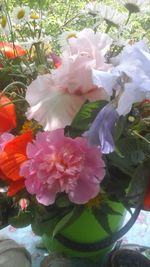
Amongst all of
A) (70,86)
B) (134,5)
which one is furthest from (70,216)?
(134,5)

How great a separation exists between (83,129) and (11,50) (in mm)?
181

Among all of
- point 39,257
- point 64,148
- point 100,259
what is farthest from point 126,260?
point 64,148

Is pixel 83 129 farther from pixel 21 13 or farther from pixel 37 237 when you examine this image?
pixel 37 237

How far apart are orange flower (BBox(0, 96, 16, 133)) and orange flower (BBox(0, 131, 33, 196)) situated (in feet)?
0.10

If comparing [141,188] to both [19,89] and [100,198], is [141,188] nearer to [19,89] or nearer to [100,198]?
[100,198]

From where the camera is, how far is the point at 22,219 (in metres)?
0.48

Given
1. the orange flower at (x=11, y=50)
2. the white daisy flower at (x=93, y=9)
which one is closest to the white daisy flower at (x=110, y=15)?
the white daisy flower at (x=93, y=9)

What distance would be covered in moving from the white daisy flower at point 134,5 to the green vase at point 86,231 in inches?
9.2

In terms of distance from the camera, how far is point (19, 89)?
0.48 metres

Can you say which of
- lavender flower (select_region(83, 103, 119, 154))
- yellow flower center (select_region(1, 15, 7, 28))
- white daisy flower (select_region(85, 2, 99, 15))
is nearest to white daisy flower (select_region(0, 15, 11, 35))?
yellow flower center (select_region(1, 15, 7, 28))

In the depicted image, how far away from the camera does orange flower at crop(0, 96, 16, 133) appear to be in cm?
44

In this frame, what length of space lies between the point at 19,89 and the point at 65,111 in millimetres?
116

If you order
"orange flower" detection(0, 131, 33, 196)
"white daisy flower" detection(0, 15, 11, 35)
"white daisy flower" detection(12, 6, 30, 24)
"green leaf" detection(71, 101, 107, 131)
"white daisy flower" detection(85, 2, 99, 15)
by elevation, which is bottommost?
"orange flower" detection(0, 131, 33, 196)

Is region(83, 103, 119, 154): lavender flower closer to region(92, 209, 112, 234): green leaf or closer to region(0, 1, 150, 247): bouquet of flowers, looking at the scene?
region(0, 1, 150, 247): bouquet of flowers
